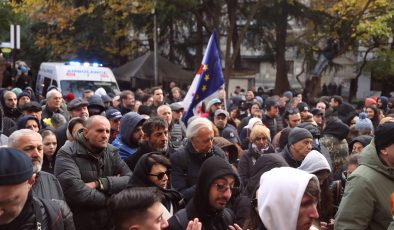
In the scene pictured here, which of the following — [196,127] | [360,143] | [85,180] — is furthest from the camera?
[360,143]

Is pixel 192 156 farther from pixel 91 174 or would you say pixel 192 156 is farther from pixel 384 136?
pixel 384 136

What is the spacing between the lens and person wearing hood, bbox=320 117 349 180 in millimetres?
7102

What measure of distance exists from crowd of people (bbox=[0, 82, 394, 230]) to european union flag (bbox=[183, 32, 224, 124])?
2078 mm

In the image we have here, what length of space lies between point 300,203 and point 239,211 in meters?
1.76

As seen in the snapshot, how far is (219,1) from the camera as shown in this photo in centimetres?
2073

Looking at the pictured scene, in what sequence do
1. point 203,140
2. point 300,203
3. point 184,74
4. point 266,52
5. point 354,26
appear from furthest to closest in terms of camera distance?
point 266,52 → point 184,74 → point 354,26 → point 203,140 → point 300,203

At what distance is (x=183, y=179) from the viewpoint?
5043 mm

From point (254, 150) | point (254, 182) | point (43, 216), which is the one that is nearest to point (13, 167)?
point (43, 216)

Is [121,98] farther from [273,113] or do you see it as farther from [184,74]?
[184,74]

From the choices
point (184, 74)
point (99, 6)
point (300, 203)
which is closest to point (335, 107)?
point (300, 203)

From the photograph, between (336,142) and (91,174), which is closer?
(91,174)

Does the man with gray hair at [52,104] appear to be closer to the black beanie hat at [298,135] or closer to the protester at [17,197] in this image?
the black beanie hat at [298,135]

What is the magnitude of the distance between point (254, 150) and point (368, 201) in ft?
9.54

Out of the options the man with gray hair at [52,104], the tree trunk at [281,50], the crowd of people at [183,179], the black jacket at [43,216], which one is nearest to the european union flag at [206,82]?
the crowd of people at [183,179]
